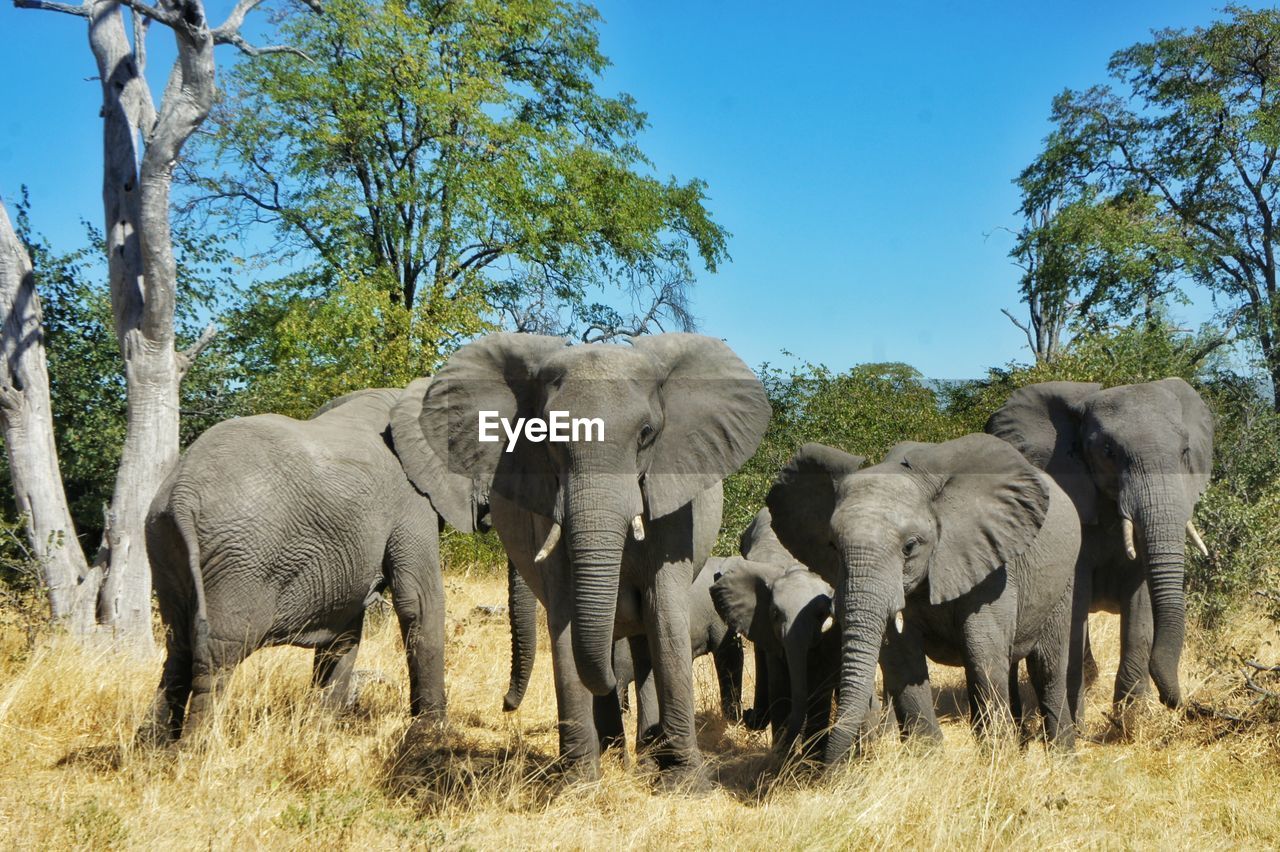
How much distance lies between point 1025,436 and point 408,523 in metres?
4.54

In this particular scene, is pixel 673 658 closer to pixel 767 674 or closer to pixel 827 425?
pixel 767 674

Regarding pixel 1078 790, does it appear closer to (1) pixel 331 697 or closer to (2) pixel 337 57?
(1) pixel 331 697

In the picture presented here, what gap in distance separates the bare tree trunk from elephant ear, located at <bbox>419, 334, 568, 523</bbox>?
584 centimetres

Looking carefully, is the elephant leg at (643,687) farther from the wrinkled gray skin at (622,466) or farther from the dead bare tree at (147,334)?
the dead bare tree at (147,334)

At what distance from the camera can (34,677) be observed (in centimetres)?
730

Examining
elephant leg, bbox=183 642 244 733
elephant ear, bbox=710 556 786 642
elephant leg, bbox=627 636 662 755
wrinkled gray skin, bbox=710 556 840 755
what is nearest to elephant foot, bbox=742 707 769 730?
wrinkled gray skin, bbox=710 556 840 755

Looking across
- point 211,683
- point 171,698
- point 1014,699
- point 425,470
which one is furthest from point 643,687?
point 171,698

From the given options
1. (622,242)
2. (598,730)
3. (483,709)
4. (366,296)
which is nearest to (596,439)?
(598,730)

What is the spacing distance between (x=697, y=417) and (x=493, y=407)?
1.03 meters

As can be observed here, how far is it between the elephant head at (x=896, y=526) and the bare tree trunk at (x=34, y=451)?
22.2 ft

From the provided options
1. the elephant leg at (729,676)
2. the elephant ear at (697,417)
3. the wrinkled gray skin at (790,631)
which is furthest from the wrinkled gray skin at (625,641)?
the elephant ear at (697,417)

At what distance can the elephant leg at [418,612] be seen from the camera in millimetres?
7238

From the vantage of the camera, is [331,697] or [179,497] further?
[331,697]

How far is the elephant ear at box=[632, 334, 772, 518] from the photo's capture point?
548 centimetres
